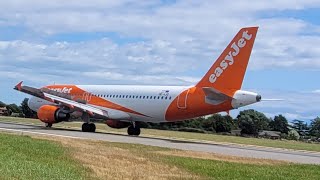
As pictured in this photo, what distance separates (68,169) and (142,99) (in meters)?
27.1

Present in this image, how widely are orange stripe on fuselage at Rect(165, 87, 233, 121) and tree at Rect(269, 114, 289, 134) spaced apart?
3698 inches

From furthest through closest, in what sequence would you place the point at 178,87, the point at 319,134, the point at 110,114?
the point at 319,134 < the point at 110,114 < the point at 178,87

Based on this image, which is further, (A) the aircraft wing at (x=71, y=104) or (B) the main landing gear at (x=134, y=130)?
(B) the main landing gear at (x=134, y=130)

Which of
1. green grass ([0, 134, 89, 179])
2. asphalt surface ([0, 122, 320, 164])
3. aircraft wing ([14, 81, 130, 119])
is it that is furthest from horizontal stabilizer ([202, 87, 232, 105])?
green grass ([0, 134, 89, 179])

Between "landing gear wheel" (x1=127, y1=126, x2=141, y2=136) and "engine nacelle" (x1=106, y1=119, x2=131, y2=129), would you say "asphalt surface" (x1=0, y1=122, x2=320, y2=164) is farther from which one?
"engine nacelle" (x1=106, y1=119, x2=131, y2=129)

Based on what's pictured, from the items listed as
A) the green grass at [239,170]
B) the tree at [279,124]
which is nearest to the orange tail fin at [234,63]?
the green grass at [239,170]

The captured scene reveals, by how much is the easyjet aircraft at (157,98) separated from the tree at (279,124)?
87.8 metres

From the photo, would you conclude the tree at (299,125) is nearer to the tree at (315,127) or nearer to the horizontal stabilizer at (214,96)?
the tree at (315,127)

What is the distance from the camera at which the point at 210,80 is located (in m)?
36.1

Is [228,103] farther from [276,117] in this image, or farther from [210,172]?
Answer: [276,117]

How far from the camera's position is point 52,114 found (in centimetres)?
4316

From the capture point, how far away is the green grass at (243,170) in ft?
52.9

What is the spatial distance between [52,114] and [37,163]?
28.1 metres

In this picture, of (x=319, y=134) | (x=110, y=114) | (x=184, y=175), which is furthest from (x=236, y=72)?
(x=319, y=134)
